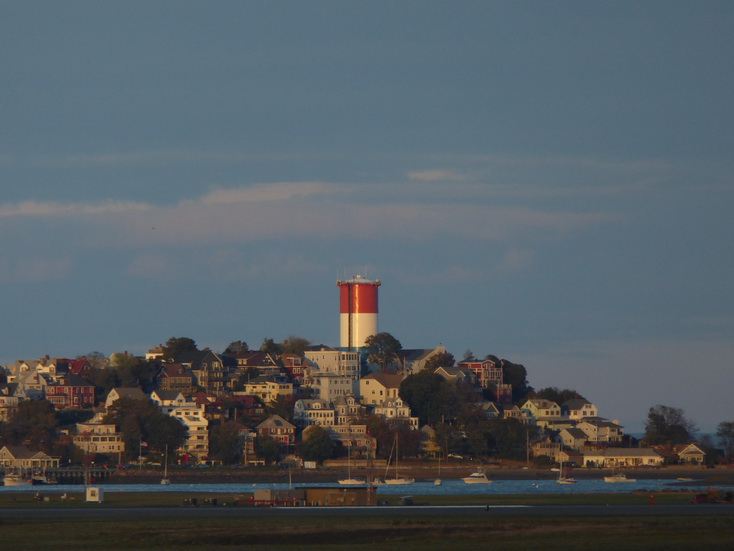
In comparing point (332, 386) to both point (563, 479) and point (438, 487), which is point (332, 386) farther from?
point (438, 487)

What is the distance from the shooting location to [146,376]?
18588 centimetres

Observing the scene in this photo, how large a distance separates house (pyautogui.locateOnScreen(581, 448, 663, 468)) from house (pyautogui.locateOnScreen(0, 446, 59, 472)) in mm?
60341

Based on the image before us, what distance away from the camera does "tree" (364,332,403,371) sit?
194 m

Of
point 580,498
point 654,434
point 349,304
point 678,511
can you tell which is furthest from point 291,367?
point 678,511

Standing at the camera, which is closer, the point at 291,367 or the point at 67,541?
the point at 67,541

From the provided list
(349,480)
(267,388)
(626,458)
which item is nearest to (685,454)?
(626,458)

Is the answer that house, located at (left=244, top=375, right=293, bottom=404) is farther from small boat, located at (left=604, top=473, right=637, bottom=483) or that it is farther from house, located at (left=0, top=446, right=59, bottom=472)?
small boat, located at (left=604, top=473, right=637, bottom=483)

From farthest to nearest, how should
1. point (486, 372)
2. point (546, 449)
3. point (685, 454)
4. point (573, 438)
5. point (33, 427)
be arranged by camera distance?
point (486, 372), point (573, 438), point (546, 449), point (685, 454), point (33, 427)

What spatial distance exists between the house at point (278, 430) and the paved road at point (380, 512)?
90863 mm

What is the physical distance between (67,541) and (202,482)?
281 feet

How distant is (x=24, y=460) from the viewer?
523ft

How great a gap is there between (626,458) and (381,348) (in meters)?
40.5

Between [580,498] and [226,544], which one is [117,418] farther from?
[226,544]

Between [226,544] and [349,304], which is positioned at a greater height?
[349,304]
